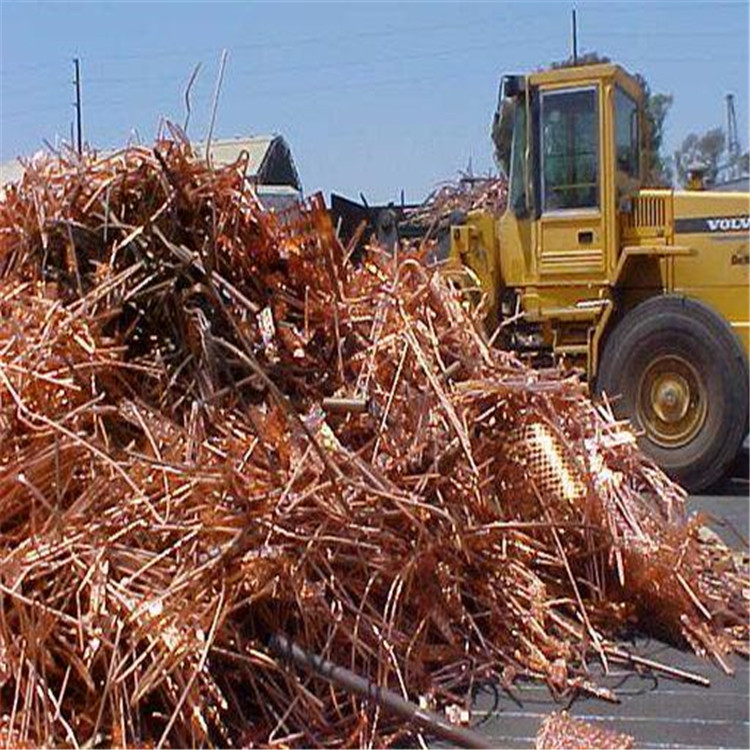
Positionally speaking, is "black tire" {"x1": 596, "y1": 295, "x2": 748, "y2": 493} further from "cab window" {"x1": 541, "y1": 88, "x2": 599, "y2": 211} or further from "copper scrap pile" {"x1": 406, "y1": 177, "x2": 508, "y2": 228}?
"copper scrap pile" {"x1": 406, "y1": 177, "x2": 508, "y2": 228}

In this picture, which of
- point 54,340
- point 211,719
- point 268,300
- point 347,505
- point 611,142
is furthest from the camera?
point 611,142

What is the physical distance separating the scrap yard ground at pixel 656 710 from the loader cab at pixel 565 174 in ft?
14.8

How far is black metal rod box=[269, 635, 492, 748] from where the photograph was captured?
2680 millimetres

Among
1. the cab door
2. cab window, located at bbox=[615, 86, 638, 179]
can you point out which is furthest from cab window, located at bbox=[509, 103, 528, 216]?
cab window, located at bbox=[615, 86, 638, 179]

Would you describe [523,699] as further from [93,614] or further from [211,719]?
[93,614]

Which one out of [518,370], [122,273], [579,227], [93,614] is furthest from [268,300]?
[579,227]

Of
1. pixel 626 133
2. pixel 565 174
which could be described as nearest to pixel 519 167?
pixel 565 174

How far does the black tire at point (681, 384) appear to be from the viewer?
6.89 m

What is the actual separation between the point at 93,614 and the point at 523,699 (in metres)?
1.01

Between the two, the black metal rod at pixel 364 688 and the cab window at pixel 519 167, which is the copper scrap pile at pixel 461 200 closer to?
the cab window at pixel 519 167

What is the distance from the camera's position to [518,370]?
3539 mm

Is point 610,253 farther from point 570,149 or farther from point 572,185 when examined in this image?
point 570,149

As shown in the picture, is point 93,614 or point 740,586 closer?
point 93,614

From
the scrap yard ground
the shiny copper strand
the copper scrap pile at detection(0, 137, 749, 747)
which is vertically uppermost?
the copper scrap pile at detection(0, 137, 749, 747)
